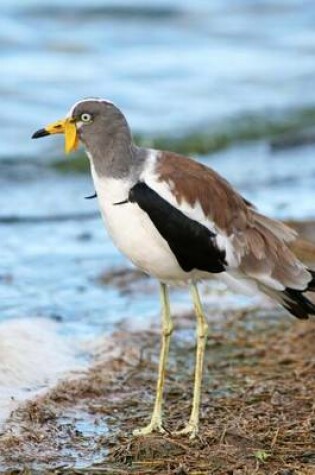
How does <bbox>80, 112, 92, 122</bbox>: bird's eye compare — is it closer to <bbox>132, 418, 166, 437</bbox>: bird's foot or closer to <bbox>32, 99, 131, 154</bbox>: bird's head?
<bbox>32, 99, 131, 154</bbox>: bird's head

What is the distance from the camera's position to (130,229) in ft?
19.4

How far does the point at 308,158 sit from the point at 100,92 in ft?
12.0

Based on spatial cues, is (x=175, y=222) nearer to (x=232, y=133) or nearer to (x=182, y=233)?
(x=182, y=233)

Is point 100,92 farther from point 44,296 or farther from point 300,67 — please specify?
point 44,296

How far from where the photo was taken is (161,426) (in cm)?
638

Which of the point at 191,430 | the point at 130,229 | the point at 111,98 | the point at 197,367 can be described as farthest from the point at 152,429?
the point at 111,98

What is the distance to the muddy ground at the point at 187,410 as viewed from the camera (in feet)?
19.6

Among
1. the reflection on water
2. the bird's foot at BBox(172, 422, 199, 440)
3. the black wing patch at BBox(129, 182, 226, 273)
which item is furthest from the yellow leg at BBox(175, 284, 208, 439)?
the reflection on water

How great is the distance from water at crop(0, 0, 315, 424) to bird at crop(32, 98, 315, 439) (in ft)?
4.67

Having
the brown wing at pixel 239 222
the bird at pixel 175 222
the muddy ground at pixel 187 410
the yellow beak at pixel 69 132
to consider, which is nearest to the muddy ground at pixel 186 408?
the muddy ground at pixel 187 410

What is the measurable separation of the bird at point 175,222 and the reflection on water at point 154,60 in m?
8.85

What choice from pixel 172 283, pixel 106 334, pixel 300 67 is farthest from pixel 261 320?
pixel 300 67

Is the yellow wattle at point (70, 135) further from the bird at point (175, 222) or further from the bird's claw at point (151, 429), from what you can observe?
the bird's claw at point (151, 429)

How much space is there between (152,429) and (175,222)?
1.03 metres
